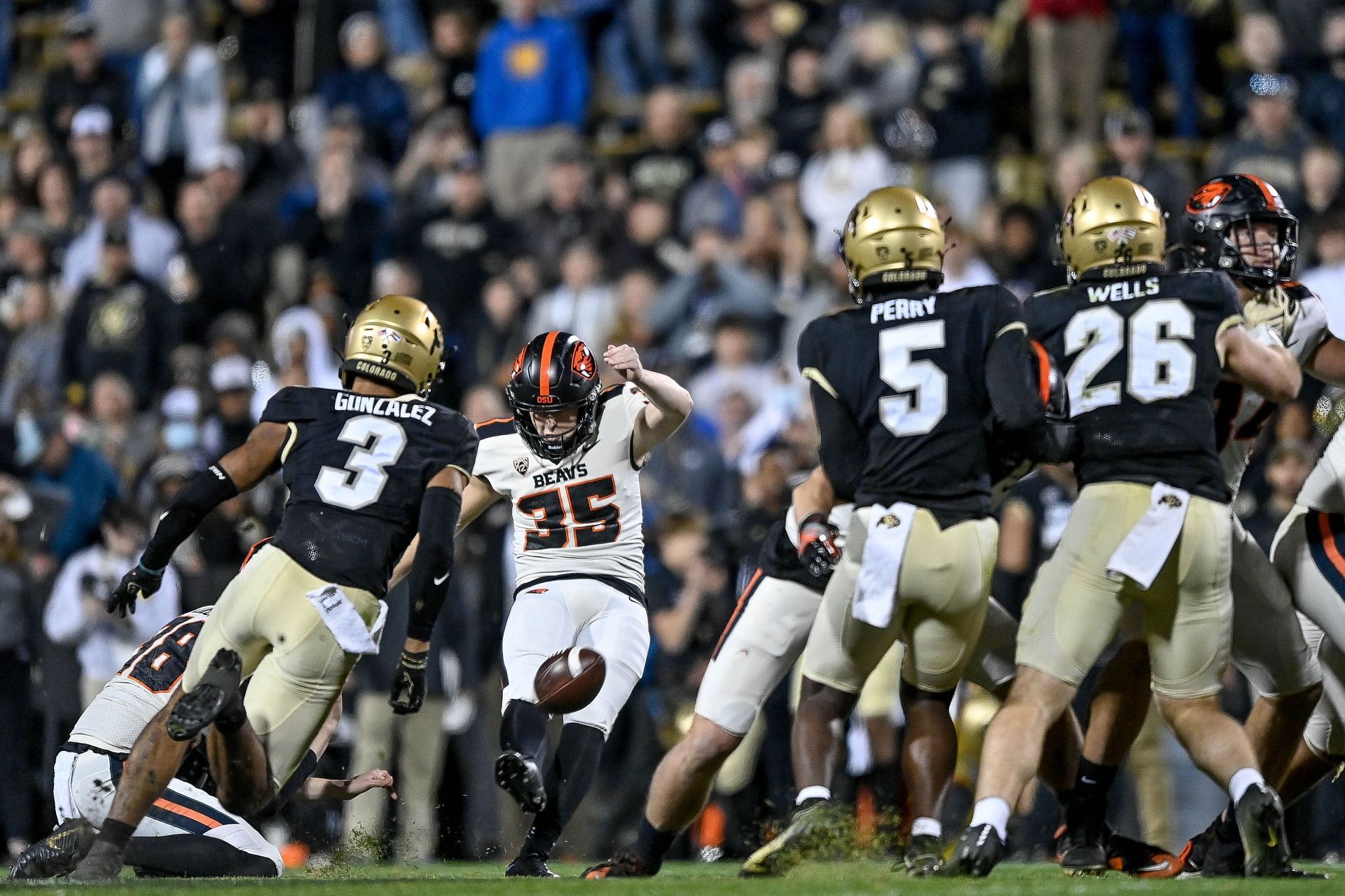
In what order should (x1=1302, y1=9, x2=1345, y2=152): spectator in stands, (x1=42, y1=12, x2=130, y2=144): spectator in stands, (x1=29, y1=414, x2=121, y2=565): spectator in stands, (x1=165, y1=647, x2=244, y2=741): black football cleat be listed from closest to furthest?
(x1=165, y1=647, x2=244, y2=741): black football cleat
(x1=29, y1=414, x2=121, y2=565): spectator in stands
(x1=1302, y1=9, x2=1345, y2=152): spectator in stands
(x1=42, y1=12, x2=130, y2=144): spectator in stands

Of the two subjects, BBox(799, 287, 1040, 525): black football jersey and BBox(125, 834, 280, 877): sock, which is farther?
Answer: BBox(125, 834, 280, 877): sock

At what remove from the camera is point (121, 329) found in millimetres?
12914

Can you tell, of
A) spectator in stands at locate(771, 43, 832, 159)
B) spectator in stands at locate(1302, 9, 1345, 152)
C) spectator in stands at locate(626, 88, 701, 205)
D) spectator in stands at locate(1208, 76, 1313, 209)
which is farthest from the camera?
spectator in stands at locate(626, 88, 701, 205)

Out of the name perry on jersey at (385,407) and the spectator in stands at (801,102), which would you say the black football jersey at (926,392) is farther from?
the spectator in stands at (801,102)

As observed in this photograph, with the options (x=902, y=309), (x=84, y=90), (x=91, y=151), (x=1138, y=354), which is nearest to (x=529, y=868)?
(x=902, y=309)

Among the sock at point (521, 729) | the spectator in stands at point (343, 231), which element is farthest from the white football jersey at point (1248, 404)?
the spectator in stands at point (343, 231)

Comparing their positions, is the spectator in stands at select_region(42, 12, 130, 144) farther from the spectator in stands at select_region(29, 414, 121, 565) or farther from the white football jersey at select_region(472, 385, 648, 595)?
the white football jersey at select_region(472, 385, 648, 595)

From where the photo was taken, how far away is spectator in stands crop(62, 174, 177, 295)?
13461 millimetres

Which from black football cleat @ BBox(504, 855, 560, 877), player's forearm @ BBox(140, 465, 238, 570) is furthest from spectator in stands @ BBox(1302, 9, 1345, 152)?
player's forearm @ BBox(140, 465, 238, 570)

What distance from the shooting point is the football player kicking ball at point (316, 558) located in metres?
6.51

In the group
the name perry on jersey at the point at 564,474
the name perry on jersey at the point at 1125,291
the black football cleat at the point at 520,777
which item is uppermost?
the name perry on jersey at the point at 1125,291

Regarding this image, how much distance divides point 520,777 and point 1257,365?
2650 millimetres

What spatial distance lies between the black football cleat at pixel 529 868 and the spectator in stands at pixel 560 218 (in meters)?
6.14

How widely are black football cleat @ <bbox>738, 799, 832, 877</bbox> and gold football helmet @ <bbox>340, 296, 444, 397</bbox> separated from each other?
2018mm
